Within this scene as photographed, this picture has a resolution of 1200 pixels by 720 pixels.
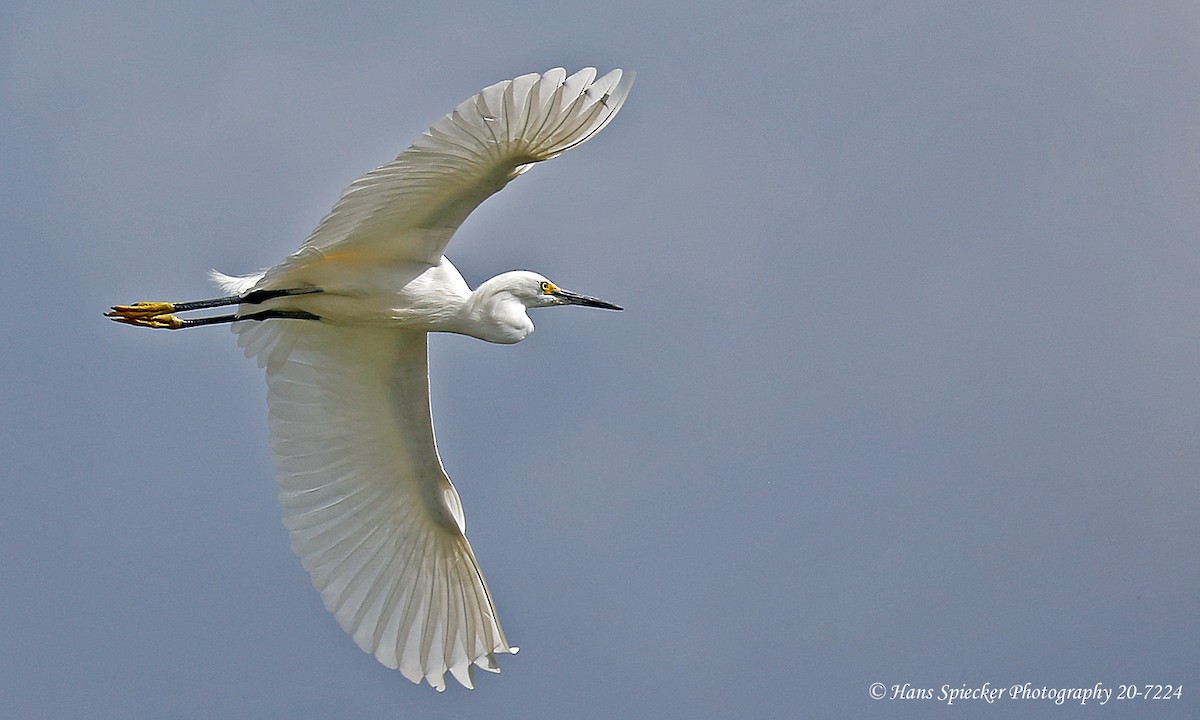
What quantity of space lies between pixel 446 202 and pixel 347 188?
831mm

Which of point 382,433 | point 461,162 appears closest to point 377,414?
point 382,433

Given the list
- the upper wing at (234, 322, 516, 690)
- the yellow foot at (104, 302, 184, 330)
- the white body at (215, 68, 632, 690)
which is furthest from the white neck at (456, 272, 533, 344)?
the yellow foot at (104, 302, 184, 330)

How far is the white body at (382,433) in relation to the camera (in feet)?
35.6

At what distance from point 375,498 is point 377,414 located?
2.23ft

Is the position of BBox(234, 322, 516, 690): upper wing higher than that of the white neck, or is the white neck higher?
the white neck

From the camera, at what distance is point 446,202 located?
33.7 ft

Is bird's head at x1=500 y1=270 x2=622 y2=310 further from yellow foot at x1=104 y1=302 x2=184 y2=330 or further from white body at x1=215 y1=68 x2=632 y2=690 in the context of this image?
yellow foot at x1=104 y1=302 x2=184 y2=330

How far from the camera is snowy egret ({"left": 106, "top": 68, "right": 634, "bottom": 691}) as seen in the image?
35.6 feet

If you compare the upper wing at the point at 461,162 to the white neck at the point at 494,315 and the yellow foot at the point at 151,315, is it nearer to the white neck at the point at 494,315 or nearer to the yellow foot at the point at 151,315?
the white neck at the point at 494,315

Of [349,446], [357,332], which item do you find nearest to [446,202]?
[357,332]

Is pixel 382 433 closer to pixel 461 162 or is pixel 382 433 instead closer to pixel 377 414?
pixel 377 414

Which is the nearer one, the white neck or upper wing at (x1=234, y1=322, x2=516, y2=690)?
the white neck

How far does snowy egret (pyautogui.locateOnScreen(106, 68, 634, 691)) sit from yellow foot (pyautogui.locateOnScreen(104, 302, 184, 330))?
0.04 feet

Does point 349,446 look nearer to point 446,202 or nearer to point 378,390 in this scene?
point 378,390
